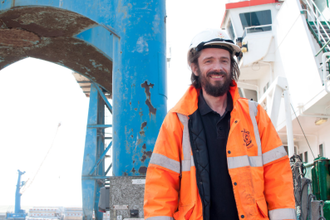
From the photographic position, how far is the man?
2246 mm

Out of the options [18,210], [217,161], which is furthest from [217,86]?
[18,210]

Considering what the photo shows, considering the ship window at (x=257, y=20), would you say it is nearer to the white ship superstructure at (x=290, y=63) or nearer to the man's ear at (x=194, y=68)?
the white ship superstructure at (x=290, y=63)

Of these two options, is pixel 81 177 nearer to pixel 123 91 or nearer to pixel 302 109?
pixel 123 91

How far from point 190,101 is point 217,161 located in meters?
0.54

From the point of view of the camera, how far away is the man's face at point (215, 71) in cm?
261

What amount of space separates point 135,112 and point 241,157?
292 cm

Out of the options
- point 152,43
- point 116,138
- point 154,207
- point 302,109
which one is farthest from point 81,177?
point 154,207

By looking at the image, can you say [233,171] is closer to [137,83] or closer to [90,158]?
[137,83]

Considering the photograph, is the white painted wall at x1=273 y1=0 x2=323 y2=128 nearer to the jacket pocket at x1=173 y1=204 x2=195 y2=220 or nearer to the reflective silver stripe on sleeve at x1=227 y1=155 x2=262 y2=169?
the reflective silver stripe on sleeve at x1=227 y1=155 x2=262 y2=169

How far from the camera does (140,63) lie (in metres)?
5.21

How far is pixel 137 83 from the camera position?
16.8 ft

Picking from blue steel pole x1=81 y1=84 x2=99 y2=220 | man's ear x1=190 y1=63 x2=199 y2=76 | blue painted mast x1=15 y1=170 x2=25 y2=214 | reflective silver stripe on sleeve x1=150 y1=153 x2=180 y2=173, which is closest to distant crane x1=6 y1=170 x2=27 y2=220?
blue painted mast x1=15 y1=170 x2=25 y2=214

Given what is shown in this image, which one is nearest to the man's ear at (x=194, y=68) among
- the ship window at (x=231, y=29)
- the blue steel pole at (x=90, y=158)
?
the blue steel pole at (x=90, y=158)

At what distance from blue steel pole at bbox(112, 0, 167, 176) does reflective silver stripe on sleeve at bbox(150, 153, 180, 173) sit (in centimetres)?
260
